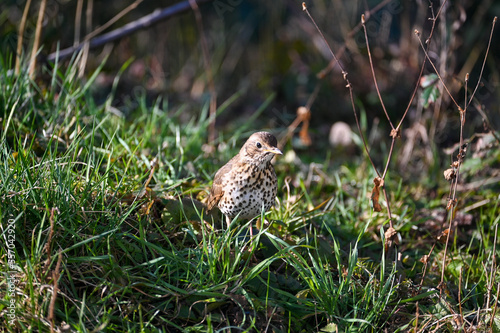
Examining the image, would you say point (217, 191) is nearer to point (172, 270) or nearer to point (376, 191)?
point (172, 270)

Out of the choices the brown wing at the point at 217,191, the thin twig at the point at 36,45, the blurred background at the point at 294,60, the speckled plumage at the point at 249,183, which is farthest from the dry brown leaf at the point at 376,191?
the thin twig at the point at 36,45

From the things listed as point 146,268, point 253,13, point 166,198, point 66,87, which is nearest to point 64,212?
point 146,268

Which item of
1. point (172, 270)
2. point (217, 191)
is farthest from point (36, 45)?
point (172, 270)

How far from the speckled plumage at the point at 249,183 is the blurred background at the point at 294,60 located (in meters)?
2.21

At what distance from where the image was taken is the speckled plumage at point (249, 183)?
3.54m

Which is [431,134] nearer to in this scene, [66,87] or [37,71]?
[66,87]

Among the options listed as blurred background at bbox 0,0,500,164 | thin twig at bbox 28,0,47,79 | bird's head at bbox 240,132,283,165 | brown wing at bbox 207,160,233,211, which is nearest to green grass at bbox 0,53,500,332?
brown wing at bbox 207,160,233,211

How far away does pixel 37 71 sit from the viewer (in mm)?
5059

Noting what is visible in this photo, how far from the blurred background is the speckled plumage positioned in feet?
7.23

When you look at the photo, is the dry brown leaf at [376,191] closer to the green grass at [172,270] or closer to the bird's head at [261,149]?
the green grass at [172,270]

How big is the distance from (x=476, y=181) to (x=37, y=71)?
13.5 ft

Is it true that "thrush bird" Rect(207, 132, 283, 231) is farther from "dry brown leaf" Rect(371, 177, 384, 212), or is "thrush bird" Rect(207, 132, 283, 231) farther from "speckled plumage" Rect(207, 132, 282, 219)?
"dry brown leaf" Rect(371, 177, 384, 212)

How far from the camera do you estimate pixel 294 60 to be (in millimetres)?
7828

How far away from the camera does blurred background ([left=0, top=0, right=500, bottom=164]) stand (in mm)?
5949
